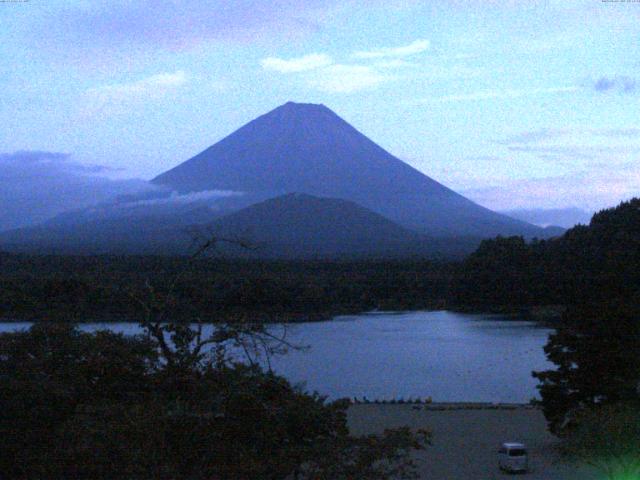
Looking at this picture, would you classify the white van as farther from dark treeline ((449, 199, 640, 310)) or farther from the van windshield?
dark treeline ((449, 199, 640, 310))

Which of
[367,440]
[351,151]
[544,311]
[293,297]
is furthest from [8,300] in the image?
[351,151]

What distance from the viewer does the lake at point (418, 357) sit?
46.5 ft

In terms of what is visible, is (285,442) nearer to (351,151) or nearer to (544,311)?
(544,311)

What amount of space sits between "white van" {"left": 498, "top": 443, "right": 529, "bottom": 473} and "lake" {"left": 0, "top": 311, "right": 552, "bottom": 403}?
3.32m

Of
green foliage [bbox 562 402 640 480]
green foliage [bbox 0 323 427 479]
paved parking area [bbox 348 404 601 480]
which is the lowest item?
paved parking area [bbox 348 404 601 480]

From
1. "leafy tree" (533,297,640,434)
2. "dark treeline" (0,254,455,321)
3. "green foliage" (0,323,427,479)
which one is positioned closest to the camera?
"green foliage" (0,323,427,479)

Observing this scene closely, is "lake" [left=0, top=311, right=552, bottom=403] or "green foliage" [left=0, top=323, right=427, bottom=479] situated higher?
"green foliage" [left=0, top=323, right=427, bottom=479]

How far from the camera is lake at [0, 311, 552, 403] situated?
559 inches

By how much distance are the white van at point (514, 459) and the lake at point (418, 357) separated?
3.32 m

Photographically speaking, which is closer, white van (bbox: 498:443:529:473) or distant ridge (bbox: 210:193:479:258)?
white van (bbox: 498:443:529:473)

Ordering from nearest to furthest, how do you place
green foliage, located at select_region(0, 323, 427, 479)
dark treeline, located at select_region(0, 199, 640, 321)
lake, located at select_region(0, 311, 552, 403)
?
green foliage, located at select_region(0, 323, 427, 479) → lake, located at select_region(0, 311, 552, 403) → dark treeline, located at select_region(0, 199, 640, 321)

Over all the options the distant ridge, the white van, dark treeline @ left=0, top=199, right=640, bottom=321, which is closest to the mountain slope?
the distant ridge

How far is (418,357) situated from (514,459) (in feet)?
37.3

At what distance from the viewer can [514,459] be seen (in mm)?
7465
